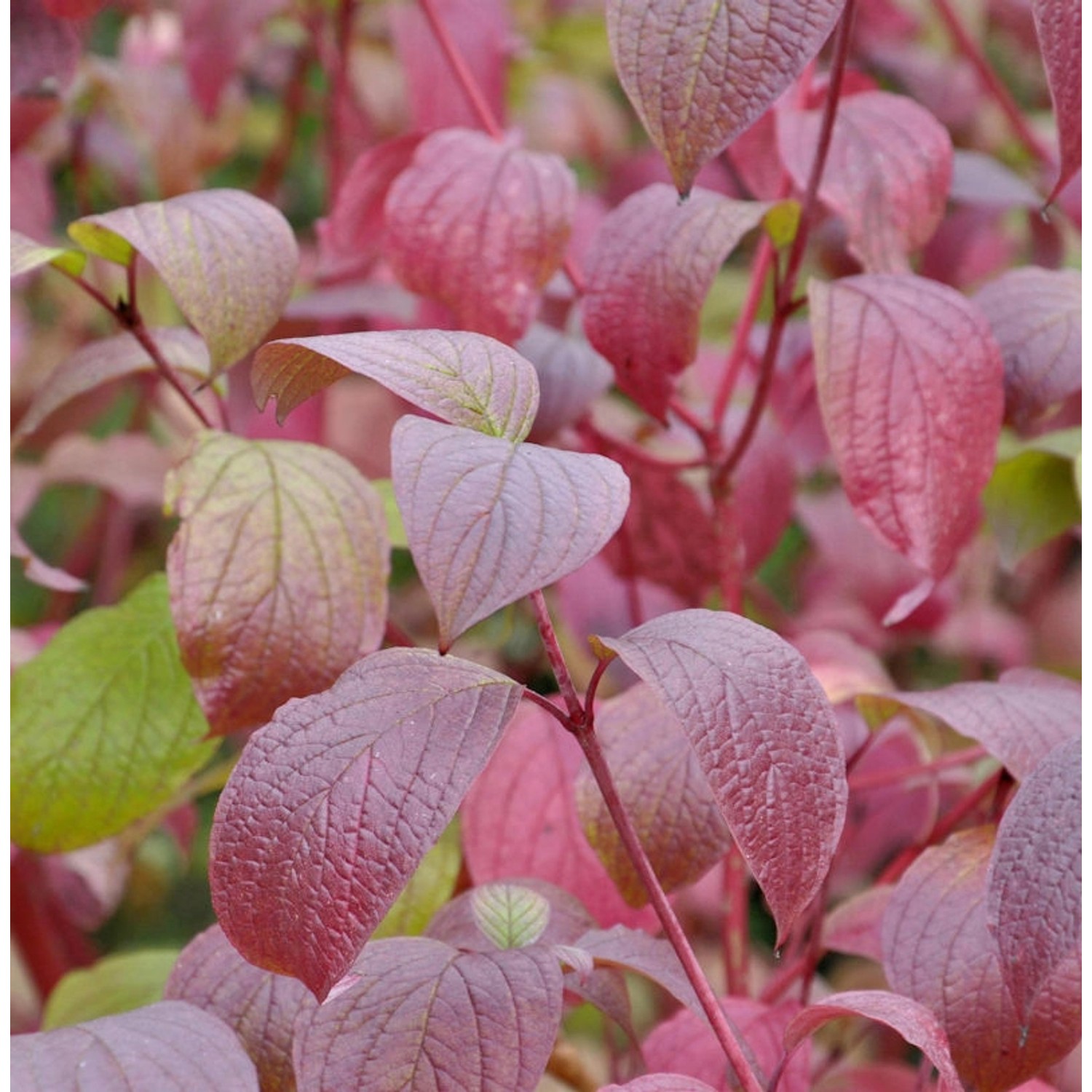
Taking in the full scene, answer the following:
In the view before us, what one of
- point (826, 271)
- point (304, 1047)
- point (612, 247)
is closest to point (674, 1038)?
point (304, 1047)

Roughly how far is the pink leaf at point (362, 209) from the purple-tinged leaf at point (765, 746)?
1.36ft

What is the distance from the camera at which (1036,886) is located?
1.28 ft

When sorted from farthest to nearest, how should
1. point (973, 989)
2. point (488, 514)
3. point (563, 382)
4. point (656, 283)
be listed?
point (563, 382), point (656, 283), point (973, 989), point (488, 514)

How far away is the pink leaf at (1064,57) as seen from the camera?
0.43 metres

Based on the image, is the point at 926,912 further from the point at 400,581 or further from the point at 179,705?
the point at 400,581

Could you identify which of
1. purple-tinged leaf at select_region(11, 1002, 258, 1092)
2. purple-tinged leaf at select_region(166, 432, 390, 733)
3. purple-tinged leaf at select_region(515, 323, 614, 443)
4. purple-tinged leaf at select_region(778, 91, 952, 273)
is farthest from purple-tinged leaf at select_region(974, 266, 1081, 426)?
purple-tinged leaf at select_region(11, 1002, 258, 1092)

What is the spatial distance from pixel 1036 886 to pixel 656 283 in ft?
0.93

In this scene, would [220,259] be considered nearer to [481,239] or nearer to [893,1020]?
[481,239]

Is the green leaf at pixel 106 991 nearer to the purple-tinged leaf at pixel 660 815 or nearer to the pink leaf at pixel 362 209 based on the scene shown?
the purple-tinged leaf at pixel 660 815

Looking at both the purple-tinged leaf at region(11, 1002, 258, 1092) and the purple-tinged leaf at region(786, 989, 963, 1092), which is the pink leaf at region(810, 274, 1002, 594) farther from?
the purple-tinged leaf at region(11, 1002, 258, 1092)

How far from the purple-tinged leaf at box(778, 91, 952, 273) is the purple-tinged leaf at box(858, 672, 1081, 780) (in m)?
0.20

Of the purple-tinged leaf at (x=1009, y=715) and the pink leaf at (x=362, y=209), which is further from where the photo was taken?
the pink leaf at (x=362, y=209)

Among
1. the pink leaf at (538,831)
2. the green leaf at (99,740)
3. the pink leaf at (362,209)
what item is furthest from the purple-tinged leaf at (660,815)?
the pink leaf at (362,209)

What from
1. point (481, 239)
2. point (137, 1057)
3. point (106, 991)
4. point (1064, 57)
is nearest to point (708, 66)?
point (1064, 57)
